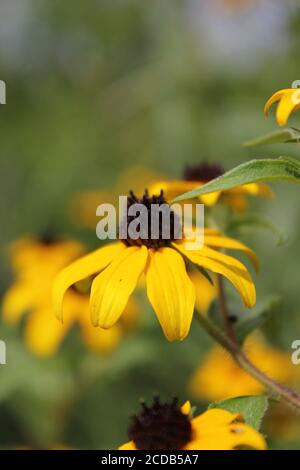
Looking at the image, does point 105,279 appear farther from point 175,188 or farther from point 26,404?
point 26,404

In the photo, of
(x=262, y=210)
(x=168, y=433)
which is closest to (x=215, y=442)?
(x=168, y=433)

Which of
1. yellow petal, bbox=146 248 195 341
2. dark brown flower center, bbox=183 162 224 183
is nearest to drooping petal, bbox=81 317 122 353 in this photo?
dark brown flower center, bbox=183 162 224 183

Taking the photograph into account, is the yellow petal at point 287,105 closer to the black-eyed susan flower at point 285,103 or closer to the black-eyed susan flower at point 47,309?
the black-eyed susan flower at point 285,103

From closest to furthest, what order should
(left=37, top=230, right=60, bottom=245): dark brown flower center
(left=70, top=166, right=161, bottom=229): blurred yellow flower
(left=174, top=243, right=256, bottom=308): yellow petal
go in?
1. (left=174, top=243, right=256, bottom=308): yellow petal
2. (left=37, top=230, right=60, bottom=245): dark brown flower center
3. (left=70, top=166, right=161, bottom=229): blurred yellow flower

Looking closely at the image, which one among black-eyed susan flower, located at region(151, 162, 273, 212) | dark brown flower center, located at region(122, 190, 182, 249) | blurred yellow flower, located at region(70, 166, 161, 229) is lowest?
dark brown flower center, located at region(122, 190, 182, 249)

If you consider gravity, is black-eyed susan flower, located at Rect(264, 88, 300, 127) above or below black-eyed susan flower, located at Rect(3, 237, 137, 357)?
above

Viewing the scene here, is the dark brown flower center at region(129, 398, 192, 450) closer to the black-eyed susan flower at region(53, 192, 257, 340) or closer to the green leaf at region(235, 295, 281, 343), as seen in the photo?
the black-eyed susan flower at region(53, 192, 257, 340)

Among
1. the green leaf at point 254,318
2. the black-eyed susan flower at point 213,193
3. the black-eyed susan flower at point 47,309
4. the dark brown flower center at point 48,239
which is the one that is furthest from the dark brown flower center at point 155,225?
the dark brown flower center at point 48,239
